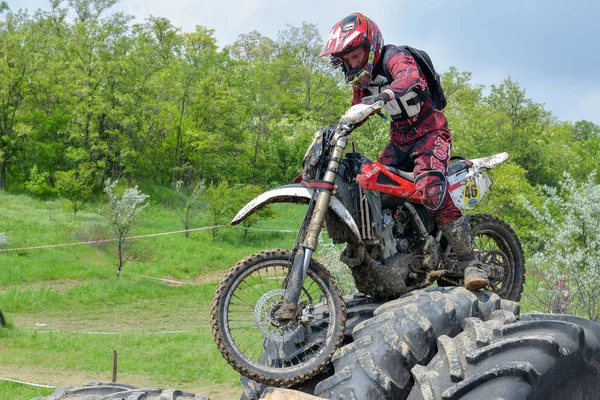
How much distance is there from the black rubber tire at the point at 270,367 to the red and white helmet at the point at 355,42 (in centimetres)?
131

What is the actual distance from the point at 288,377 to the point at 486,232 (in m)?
2.46

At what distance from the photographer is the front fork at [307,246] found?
385 centimetres

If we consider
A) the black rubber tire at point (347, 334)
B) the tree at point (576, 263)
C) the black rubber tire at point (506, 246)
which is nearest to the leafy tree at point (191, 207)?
the tree at point (576, 263)

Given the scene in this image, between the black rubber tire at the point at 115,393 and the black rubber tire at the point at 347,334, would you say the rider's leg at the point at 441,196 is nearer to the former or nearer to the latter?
the black rubber tire at the point at 347,334

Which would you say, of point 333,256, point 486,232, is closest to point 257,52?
point 333,256

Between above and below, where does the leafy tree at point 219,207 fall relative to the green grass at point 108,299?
above

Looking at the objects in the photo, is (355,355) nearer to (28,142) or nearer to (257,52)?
(28,142)

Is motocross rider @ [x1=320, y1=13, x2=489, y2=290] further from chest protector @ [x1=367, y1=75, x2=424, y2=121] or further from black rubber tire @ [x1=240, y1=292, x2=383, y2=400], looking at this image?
black rubber tire @ [x1=240, y1=292, x2=383, y2=400]

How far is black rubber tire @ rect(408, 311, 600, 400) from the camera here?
8.52 feet

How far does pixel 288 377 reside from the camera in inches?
143

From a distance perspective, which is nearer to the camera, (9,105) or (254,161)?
(9,105)

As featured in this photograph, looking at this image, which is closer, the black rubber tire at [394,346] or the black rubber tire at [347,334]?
the black rubber tire at [394,346]

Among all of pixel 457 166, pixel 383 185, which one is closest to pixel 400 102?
pixel 383 185

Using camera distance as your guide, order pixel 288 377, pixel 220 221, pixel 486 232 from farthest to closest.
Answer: pixel 220 221 < pixel 486 232 < pixel 288 377
